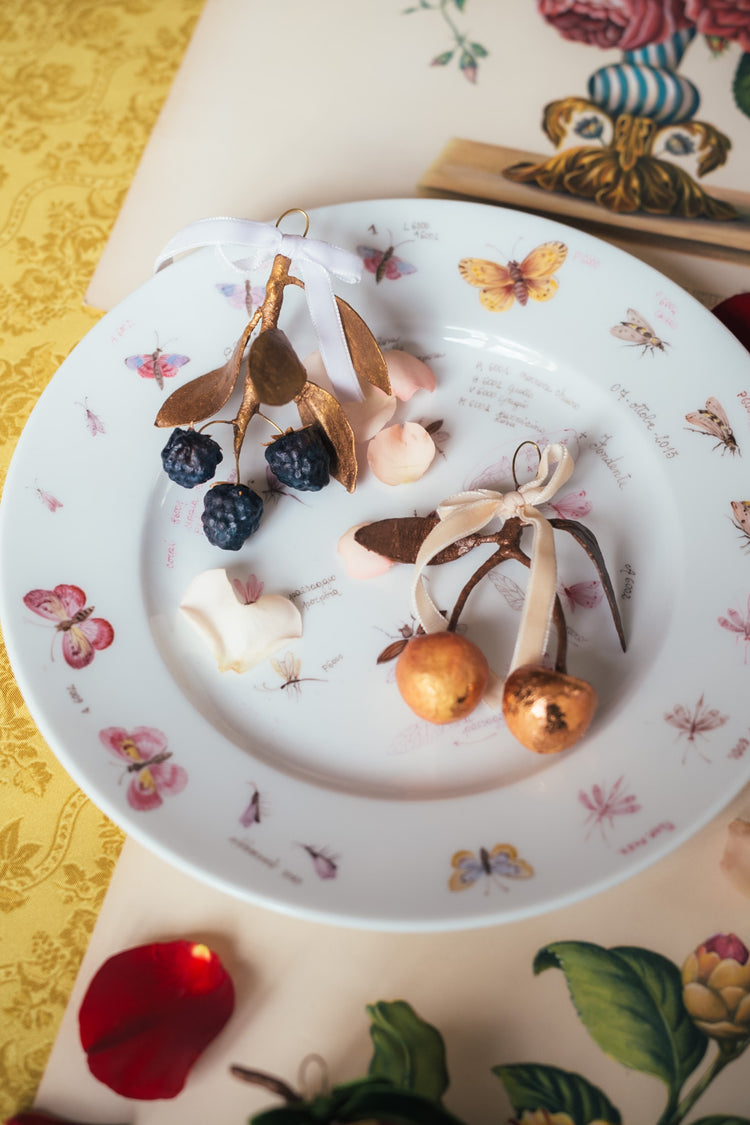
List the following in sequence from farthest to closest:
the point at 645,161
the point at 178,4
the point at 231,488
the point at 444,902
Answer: the point at 178,4, the point at 645,161, the point at 231,488, the point at 444,902

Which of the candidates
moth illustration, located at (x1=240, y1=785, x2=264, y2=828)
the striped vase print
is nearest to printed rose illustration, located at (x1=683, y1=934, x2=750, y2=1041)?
moth illustration, located at (x1=240, y1=785, x2=264, y2=828)

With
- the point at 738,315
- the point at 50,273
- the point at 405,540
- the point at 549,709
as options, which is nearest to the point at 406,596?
the point at 405,540

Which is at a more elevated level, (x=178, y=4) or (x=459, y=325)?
(x=178, y=4)

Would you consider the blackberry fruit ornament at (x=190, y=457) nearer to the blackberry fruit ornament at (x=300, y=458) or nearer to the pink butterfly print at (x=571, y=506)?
the blackberry fruit ornament at (x=300, y=458)

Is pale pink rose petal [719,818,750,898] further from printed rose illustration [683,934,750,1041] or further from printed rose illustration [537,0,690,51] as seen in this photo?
printed rose illustration [537,0,690,51]

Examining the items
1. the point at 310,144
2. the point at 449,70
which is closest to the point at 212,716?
the point at 310,144

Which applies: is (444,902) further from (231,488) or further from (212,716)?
(231,488)
